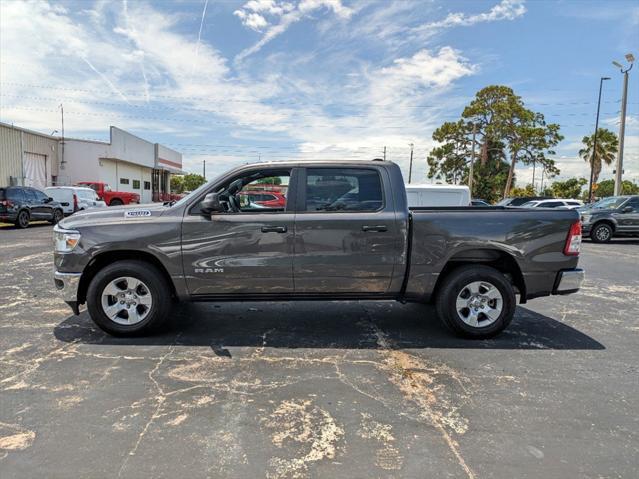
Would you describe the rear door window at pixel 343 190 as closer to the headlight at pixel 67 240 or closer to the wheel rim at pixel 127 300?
the wheel rim at pixel 127 300

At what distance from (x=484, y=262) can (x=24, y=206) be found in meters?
18.8

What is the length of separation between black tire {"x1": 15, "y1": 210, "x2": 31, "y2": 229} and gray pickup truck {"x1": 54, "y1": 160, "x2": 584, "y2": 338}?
15.8 m

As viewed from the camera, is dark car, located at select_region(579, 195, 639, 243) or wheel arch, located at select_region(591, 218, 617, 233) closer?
dark car, located at select_region(579, 195, 639, 243)

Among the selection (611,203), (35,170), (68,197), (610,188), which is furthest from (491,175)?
(610,188)

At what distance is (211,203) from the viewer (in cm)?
453

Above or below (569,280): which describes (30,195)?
above

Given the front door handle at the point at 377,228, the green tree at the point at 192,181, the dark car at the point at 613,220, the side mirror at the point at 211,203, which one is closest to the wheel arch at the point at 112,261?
the side mirror at the point at 211,203

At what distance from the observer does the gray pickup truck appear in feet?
15.4

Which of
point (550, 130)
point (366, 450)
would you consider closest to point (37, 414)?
point (366, 450)

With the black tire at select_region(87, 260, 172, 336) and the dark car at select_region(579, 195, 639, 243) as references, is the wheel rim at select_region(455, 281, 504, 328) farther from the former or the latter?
the dark car at select_region(579, 195, 639, 243)

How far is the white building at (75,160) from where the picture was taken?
27047 mm

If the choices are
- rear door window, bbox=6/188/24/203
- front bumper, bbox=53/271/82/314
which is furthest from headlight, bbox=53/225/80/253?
rear door window, bbox=6/188/24/203

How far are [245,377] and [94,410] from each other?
1145 millimetres

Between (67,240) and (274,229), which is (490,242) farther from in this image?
(67,240)
